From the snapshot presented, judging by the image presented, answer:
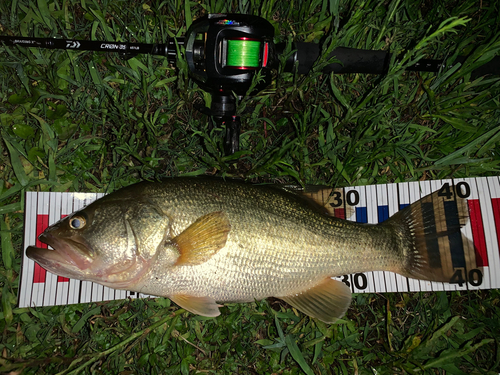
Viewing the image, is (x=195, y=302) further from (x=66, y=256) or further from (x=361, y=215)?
(x=361, y=215)

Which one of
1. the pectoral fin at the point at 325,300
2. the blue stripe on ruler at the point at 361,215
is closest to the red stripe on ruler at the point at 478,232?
the blue stripe on ruler at the point at 361,215

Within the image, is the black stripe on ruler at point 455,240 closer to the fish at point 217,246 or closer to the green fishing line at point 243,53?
the fish at point 217,246

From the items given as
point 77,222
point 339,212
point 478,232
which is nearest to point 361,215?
point 339,212

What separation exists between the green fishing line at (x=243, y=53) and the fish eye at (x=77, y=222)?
Result: 1.48 m

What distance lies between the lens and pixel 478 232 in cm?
274

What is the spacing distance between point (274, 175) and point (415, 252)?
4.43ft

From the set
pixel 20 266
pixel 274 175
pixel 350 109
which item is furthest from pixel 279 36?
pixel 20 266

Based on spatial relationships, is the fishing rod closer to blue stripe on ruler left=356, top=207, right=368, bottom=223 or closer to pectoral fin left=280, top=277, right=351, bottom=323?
blue stripe on ruler left=356, top=207, right=368, bottom=223

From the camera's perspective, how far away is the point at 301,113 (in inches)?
111

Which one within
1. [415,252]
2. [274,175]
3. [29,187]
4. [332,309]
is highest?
[274,175]

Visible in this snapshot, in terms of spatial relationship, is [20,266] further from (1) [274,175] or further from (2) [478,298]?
(2) [478,298]

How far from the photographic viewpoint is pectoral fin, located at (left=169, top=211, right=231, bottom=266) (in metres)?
2.18

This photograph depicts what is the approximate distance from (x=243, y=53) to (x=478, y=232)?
8.13ft

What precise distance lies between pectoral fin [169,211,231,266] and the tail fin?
1449 millimetres
